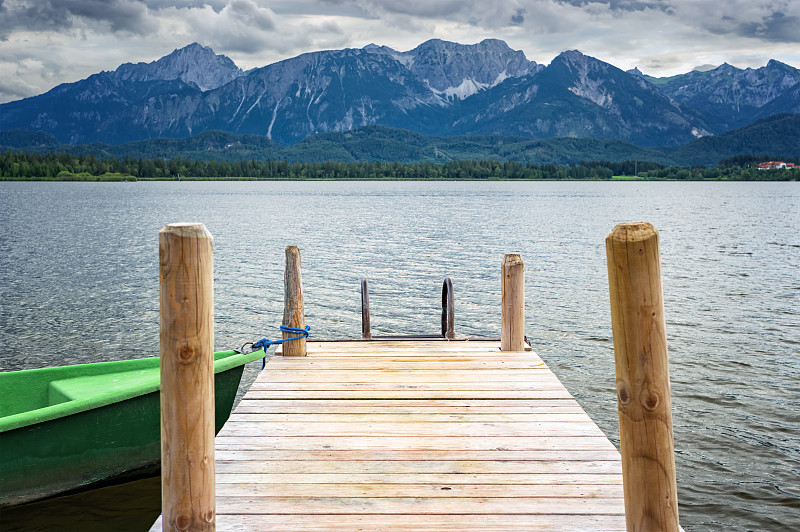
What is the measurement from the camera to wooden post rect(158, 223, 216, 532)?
382 centimetres

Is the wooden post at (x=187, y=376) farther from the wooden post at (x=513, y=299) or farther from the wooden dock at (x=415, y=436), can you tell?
the wooden post at (x=513, y=299)

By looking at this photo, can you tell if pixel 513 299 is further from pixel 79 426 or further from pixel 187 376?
pixel 187 376

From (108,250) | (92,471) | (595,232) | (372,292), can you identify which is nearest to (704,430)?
(92,471)

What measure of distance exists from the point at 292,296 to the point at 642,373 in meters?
5.96

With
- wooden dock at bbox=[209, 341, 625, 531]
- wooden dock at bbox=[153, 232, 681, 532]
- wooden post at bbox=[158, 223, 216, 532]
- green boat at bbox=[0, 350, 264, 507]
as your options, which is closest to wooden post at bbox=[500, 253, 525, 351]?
wooden dock at bbox=[153, 232, 681, 532]

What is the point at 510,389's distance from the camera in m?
7.80

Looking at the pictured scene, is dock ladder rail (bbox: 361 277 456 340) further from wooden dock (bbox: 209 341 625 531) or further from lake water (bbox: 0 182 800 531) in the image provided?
lake water (bbox: 0 182 800 531)

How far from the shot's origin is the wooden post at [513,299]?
A: 9258 mm

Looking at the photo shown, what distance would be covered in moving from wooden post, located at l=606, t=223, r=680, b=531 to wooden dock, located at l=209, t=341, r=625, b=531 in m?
0.78

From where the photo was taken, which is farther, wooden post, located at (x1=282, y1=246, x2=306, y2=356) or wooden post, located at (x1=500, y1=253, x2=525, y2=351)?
wooden post, located at (x1=500, y1=253, x2=525, y2=351)

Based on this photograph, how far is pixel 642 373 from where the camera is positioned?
3.75 meters

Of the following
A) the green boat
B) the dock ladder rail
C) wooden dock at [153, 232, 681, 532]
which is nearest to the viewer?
wooden dock at [153, 232, 681, 532]

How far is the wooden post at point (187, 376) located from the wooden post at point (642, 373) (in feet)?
7.39

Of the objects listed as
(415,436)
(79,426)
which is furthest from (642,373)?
(79,426)
